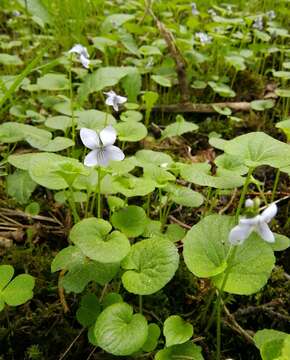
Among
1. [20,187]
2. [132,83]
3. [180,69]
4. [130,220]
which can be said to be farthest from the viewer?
[180,69]

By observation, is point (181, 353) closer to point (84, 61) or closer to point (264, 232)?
point (264, 232)

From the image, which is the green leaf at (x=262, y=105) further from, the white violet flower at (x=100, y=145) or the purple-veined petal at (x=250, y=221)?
the purple-veined petal at (x=250, y=221)

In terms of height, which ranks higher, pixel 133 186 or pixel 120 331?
pixel 133 186

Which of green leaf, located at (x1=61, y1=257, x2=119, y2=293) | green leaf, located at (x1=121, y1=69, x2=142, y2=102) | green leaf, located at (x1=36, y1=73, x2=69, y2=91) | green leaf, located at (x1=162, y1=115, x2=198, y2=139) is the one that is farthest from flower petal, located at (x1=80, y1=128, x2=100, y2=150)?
green leaf, located at (x1=121, y1=69, x2=142, y2=102)

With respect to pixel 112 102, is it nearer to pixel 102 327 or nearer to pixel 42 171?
pixel 42 171

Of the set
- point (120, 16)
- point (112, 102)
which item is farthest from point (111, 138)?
point (120, 16)

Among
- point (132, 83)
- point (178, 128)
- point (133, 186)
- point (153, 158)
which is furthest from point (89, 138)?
point (132, 83)
